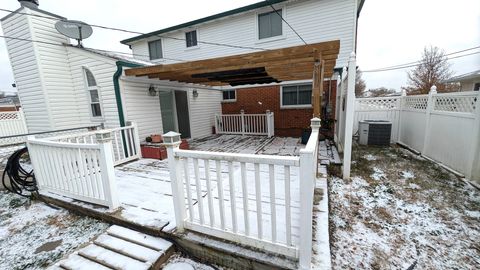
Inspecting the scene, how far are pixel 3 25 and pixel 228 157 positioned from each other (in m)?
8.08

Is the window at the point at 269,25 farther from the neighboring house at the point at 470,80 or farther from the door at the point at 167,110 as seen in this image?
the neighboring house at the point at 470,80

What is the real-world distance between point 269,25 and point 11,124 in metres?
13.5

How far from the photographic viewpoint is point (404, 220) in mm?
2455

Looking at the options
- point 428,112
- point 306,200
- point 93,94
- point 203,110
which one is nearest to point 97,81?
point 93,94

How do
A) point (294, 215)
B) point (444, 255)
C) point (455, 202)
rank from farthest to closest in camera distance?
point (455, 202) → point (294, 215) → point (444, 255)

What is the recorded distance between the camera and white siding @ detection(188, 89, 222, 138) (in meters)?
7.25

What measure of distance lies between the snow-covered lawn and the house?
2.89m

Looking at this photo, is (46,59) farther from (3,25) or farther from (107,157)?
(107,157)

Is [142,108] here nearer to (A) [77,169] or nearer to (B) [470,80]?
(A) [77,169]

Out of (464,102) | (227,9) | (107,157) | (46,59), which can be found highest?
(227,9)

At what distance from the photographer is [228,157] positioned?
166 centimetres

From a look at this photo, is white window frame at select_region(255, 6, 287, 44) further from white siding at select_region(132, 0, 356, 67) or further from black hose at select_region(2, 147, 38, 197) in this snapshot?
black hose at select_region(2, 147, 38, 197)

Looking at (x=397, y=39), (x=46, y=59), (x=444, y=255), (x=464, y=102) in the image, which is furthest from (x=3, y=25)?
(x=397, y=39)

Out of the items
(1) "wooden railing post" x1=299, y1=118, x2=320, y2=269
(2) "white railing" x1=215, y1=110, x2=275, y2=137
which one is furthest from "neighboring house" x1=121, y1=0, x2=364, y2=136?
(1) "wooden railing post" x1=299, y1=118, x2=320, y2=269
